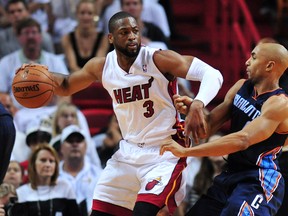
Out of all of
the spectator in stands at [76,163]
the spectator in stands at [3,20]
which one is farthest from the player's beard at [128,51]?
the spectator in stands at [3,20]

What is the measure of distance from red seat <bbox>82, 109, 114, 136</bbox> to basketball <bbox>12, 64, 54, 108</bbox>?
3.78 meters

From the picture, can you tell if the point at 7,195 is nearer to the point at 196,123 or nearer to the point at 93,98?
the point at 196,123

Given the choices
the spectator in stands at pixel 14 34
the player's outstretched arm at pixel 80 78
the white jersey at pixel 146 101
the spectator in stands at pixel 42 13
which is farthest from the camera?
the spectator in stands at pixel 42 13

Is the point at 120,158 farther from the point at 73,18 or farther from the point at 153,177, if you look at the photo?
the point at 73,18

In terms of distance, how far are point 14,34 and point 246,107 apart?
5.26 meters

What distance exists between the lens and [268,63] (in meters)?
5.95

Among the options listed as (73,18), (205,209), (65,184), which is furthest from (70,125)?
(205,209)

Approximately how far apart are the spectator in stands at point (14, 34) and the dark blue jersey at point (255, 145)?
4.88 metres

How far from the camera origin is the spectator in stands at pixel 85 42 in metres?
10.3

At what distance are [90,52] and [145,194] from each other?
4559 mm

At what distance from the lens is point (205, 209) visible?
6043 mm

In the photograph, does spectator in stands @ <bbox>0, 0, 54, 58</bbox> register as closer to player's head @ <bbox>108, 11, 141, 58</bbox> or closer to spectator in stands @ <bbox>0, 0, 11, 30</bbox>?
spectator in stands @ <bbox>0, 0, 11, 30</bbox>

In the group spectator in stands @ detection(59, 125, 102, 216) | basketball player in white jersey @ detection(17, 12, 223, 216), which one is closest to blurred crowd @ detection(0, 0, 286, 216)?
spectator in stands @ detection(59, 125, 102, 216)

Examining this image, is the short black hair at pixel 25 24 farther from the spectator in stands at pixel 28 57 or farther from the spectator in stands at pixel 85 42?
the spectator in stands at pixel 85 42
